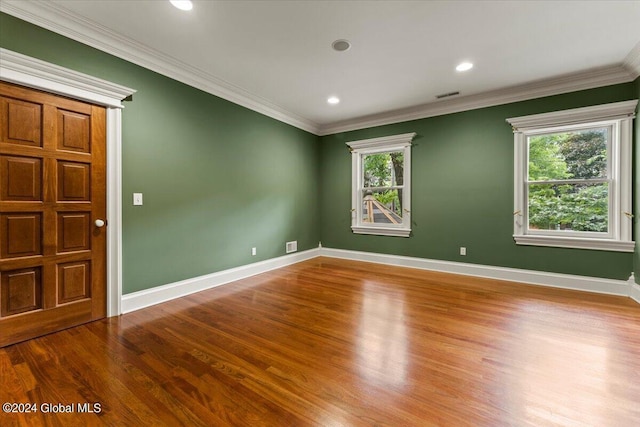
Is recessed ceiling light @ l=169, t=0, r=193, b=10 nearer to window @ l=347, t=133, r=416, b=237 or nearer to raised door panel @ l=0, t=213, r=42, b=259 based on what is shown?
raised door panel @ l=0, t=213, r=42, b=259

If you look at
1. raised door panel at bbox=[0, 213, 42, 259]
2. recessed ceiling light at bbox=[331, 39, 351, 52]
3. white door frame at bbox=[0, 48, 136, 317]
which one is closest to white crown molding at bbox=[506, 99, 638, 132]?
recessed ceiling light at bbox=[331, 39, 351, 52]

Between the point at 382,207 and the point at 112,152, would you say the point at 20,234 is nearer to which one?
the point at 112,152

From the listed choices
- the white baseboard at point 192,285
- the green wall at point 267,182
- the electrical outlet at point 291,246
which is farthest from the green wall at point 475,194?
the white baseboard at point 192,285

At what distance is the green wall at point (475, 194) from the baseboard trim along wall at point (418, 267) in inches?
3.6

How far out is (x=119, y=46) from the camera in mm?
2578

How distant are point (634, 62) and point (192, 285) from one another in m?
5.62

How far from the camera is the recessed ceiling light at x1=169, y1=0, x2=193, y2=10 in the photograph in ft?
6.86

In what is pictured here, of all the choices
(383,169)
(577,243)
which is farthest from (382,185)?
(577,243)

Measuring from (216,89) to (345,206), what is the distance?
3023 millimetres

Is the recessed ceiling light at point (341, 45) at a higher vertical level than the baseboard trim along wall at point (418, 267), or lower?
higher

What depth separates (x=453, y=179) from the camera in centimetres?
421

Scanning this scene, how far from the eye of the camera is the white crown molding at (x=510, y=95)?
317 cm

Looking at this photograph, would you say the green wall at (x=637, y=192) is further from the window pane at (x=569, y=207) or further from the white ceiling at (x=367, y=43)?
the white ceiling at (x=367, y=43)

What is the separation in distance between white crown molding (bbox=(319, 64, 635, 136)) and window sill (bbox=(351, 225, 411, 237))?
6.31ft
